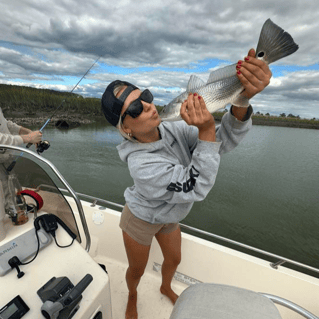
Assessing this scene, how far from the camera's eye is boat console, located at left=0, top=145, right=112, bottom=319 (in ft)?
3.65

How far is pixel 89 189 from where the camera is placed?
8.40 metres

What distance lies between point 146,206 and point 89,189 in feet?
24.4

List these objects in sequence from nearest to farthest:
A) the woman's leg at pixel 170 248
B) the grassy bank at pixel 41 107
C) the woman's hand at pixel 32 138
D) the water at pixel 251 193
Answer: the woman's leg at pixel 170 248
the woman's hand at pixel 32 138
the water at pixel 251 193
the grassy bank at pixel 41 107

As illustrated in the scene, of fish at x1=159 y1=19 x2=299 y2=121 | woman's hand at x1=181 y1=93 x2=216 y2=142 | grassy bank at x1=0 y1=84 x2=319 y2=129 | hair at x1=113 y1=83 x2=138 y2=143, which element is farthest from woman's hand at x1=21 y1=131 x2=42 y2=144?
grassy bank at x1=0 y1=84 x2=319 y2=129

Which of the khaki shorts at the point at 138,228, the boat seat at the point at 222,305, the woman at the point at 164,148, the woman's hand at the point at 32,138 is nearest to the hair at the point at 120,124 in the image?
the woman at the point at 164,148

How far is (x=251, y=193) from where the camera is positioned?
28.3 feet

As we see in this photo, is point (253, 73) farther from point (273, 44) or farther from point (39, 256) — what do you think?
point (39, 256)

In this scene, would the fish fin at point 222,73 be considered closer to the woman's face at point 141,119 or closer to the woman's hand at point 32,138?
the woman's face at point 141,119

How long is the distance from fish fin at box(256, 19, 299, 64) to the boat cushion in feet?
4.51

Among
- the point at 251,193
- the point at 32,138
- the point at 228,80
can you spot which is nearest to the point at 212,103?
the point at 228,80

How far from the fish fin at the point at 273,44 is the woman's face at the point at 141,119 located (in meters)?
0.74

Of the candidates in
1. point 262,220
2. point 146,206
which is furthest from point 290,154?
→ point 146,206

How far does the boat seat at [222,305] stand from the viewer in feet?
3.30

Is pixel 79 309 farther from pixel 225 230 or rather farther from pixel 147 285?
pixel 225 230
